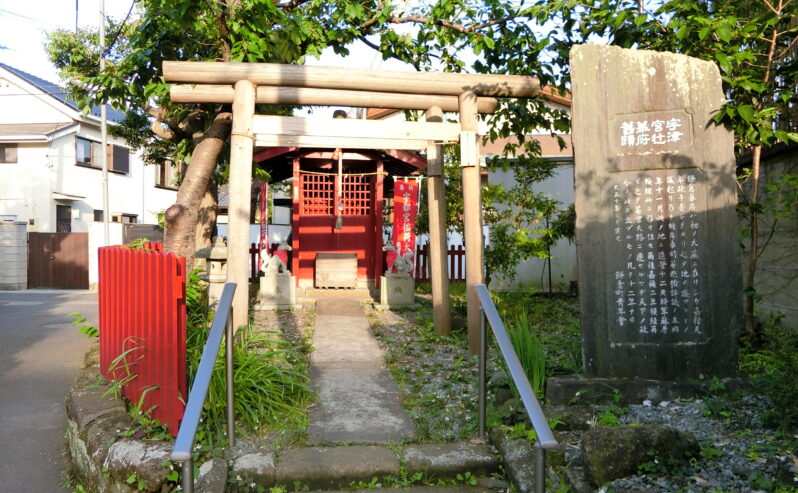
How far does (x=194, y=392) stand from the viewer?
9.50 feet

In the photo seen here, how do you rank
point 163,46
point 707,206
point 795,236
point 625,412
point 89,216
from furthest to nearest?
1. point 89,216
2. point 163,46
3. point 795,236
4. point 707,206
5. point 625,412

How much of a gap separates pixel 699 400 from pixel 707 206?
147 cm

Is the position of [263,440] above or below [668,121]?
below

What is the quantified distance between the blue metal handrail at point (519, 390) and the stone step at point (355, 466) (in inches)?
15.1

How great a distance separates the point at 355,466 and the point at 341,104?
4129 mm

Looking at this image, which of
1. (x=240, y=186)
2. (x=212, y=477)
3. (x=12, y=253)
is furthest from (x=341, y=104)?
(x=12, y=253)

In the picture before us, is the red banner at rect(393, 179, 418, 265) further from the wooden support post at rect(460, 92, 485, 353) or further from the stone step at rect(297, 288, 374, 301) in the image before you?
the wooden support post at rect(460, 92, 485, 353)

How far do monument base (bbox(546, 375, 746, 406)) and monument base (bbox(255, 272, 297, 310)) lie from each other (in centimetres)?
641

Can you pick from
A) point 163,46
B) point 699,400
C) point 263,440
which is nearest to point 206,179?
point 163,46

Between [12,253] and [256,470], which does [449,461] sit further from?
[12,253]

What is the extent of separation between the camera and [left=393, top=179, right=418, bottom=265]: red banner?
1105 cm

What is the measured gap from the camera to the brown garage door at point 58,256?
18.1m

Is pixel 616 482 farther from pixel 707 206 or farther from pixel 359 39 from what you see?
pixel 359 39

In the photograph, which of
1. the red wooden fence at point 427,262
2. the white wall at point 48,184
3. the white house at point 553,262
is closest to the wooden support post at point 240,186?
the white house at point 553,262
